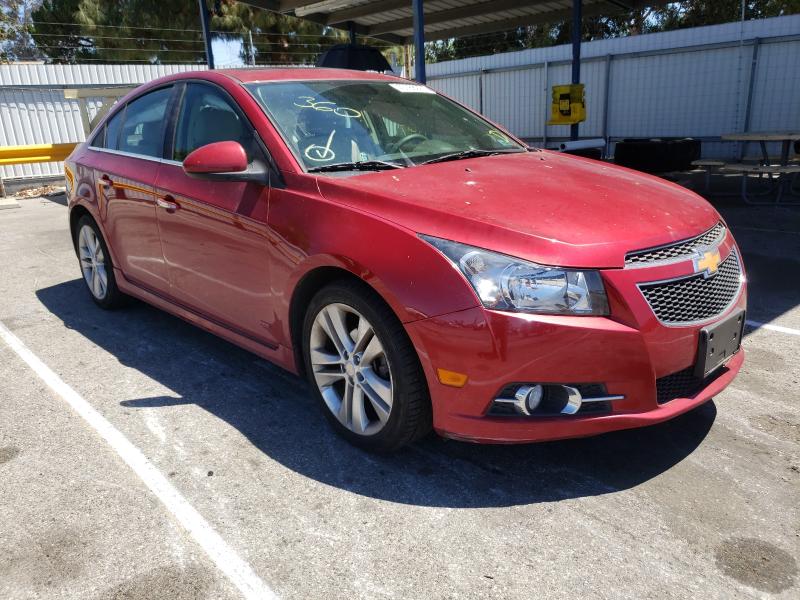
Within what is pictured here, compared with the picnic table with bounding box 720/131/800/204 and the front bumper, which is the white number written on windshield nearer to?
the front bumper

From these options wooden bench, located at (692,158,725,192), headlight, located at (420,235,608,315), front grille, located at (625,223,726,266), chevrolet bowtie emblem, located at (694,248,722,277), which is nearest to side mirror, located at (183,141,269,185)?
headlight, located at (420,235,608,315)

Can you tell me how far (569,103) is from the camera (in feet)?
37.0

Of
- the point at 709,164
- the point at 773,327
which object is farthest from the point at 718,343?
the point at 709,164

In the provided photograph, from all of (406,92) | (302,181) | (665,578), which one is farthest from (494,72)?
(665,578)

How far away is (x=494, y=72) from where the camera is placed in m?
18.2

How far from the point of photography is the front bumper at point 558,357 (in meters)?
2.34

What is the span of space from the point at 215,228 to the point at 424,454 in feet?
5.21

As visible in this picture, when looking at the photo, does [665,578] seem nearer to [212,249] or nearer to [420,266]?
[420,266]

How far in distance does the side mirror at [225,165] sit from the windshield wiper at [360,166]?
11.0 inches

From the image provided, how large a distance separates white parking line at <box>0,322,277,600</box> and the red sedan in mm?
751

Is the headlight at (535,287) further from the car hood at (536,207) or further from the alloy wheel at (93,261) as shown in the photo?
the alloy wheel at (93,261)

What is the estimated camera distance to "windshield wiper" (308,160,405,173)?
3.12 meters

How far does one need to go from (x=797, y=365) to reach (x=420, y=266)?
2603mm

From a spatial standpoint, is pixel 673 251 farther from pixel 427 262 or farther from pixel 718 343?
pixel 427 262
